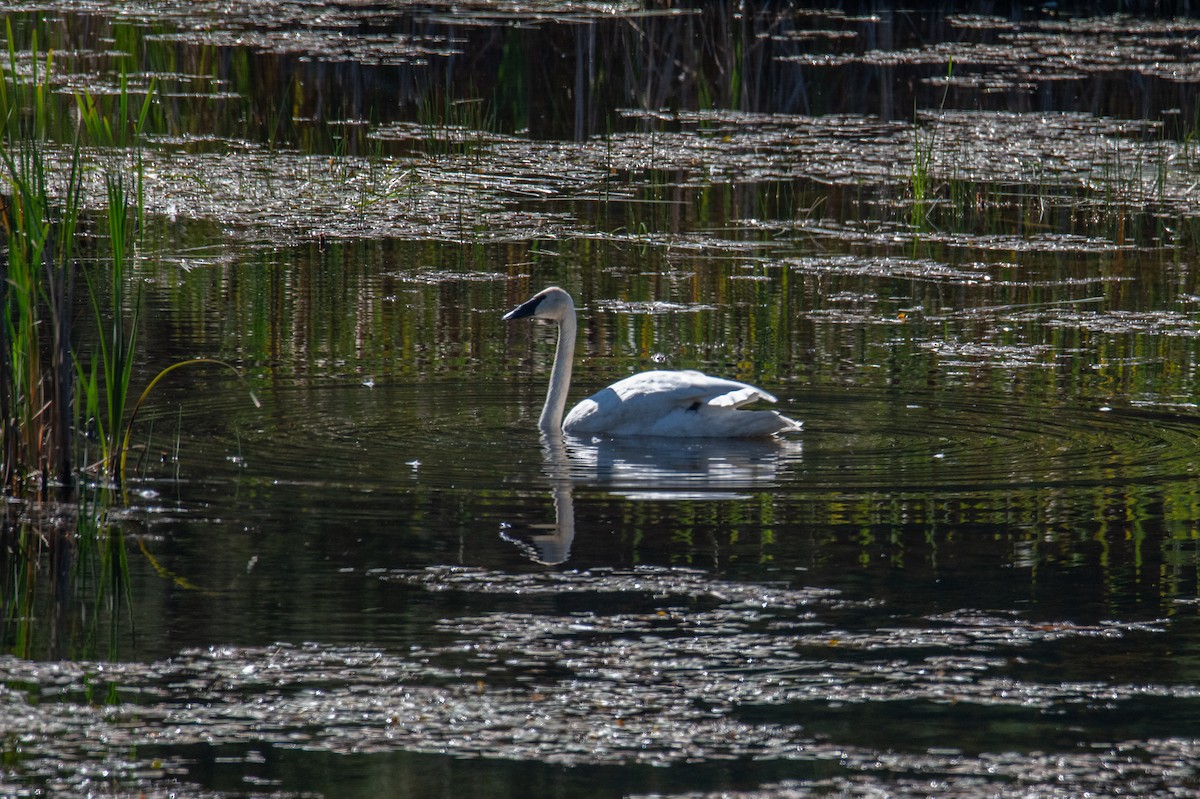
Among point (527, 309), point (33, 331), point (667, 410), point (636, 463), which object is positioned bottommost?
point (636, 463)

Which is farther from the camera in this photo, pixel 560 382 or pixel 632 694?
pixel 560 382

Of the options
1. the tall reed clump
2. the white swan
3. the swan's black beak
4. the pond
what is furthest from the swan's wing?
the tall reed clump

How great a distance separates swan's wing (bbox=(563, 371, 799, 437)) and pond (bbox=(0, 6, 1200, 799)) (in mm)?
123

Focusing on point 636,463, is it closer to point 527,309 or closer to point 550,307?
point 550,307

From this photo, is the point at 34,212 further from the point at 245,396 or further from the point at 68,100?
the point at 68,100

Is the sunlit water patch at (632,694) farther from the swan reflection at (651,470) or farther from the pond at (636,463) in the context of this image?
the swan reflection at (651,470)

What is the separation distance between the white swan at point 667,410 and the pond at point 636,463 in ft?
0.42

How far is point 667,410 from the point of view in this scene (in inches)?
348

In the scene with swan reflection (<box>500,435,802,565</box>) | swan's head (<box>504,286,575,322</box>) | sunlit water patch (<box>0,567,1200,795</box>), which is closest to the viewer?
sunlit water patch (<box>0,567,1200,795</box>)

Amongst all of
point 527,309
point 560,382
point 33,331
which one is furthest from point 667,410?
point 33,331

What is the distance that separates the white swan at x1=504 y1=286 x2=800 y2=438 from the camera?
8719mm

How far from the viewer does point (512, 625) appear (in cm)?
550

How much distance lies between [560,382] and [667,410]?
574 mm

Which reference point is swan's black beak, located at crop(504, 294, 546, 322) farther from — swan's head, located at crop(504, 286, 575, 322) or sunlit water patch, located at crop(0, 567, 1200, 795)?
sunlit water patch, located at crop(0, 567, 1200, 795)
